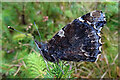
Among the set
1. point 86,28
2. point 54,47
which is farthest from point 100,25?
point 54,47

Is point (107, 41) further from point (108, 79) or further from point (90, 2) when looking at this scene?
point (90, 2)

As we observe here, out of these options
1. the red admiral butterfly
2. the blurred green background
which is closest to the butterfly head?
the red admiral butterfly

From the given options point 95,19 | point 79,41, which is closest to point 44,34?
point 79,41

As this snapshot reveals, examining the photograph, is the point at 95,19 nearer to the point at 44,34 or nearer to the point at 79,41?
the point at 79,41

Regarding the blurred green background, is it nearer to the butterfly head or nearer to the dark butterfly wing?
the dark butterfly wing

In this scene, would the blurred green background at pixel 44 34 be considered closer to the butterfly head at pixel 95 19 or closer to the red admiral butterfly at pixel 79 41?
the red admiral butterfly at pixel 79 41

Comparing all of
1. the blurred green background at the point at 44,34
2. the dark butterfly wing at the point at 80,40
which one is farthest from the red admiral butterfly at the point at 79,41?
the blurred green background at the point at 44,34
